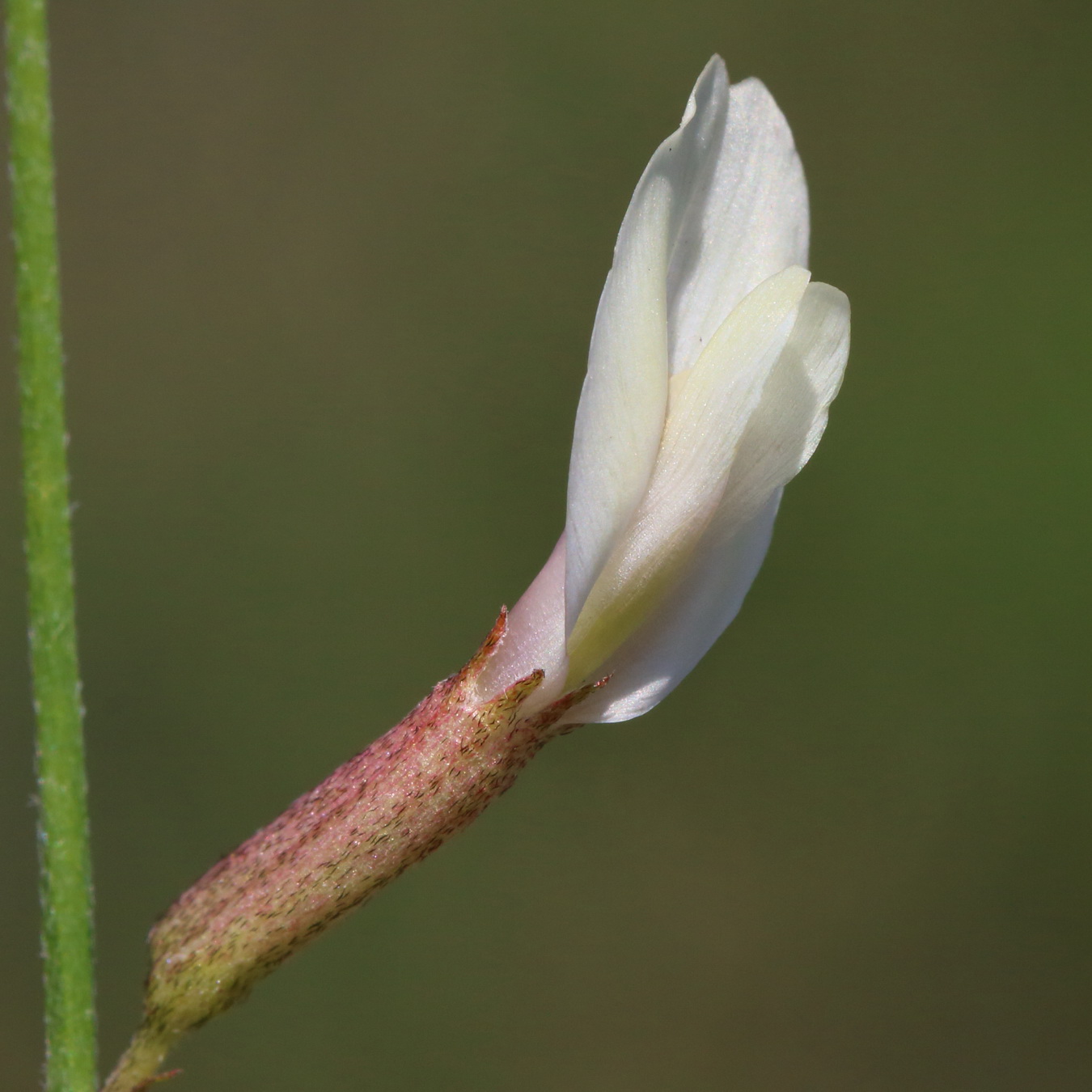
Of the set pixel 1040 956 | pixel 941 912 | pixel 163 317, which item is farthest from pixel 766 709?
pixel 163 317

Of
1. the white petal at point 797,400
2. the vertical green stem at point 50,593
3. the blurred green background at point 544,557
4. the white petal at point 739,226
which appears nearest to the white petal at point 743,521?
the white petal at point 797,400

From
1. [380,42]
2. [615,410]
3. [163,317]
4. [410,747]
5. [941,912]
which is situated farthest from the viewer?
[380,42]

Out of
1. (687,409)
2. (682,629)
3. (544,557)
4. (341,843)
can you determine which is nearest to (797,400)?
(687,409)

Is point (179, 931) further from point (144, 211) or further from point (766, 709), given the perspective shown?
point (144, 211)

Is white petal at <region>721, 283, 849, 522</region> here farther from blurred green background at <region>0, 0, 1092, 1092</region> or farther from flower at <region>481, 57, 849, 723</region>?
blurred green background at <region>0, 0, 1092, 1092</region>

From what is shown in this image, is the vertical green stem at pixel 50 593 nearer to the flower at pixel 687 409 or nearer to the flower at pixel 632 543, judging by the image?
the flower at pixel 632 543

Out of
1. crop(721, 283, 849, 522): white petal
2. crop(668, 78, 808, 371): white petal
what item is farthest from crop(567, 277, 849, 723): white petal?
crop(668, 78, 808, 371): white petal
